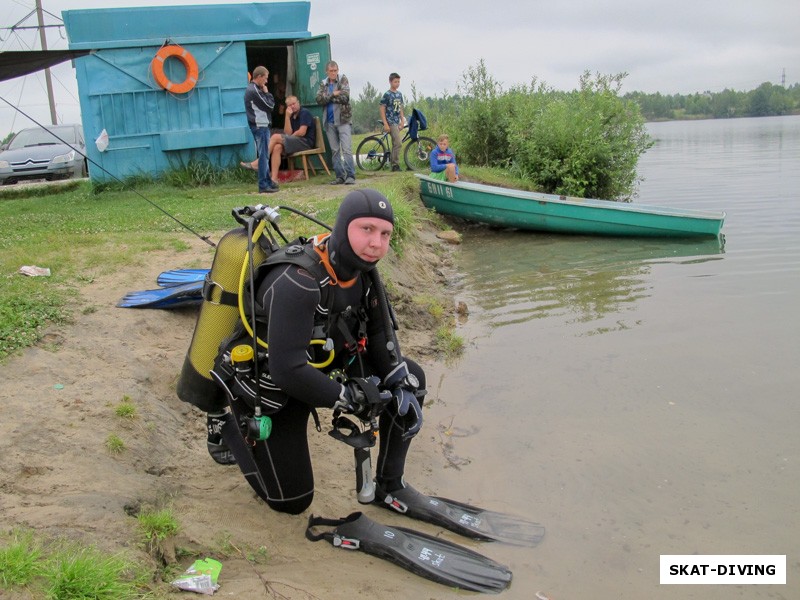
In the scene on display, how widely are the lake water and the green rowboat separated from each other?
1.48 metres

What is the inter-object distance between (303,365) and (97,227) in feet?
21.5

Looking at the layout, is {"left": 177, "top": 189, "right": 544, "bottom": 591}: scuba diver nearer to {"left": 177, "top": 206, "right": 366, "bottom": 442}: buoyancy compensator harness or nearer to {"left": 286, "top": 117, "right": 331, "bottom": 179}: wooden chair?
{"left": 177, "top": 206, "right": 366, "bottom": 442}: buoyancy compensator harness

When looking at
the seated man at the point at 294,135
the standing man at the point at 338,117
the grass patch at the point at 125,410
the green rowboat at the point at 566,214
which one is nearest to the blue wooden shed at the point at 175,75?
the seated man at the point at 294,135

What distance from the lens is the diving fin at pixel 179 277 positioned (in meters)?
6.26

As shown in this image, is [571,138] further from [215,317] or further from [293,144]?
[215,317]

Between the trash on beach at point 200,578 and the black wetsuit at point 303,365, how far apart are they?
0.61 metres

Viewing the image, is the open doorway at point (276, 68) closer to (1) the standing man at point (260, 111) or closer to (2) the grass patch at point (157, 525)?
(1) the standing man at point (260, 111)

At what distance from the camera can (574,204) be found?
12625 millimetres

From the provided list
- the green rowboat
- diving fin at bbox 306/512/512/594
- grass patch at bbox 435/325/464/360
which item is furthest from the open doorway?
diving fin at bbox 306/512/512/594

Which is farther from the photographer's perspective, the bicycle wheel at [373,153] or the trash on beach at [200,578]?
the bicycle wheel at [373,153]

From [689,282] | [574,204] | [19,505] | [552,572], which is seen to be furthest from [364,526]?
[574,204]

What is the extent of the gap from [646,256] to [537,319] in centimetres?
419

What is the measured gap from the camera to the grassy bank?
5508 mm

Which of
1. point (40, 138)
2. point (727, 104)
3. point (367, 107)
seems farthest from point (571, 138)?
point (727, 104)
